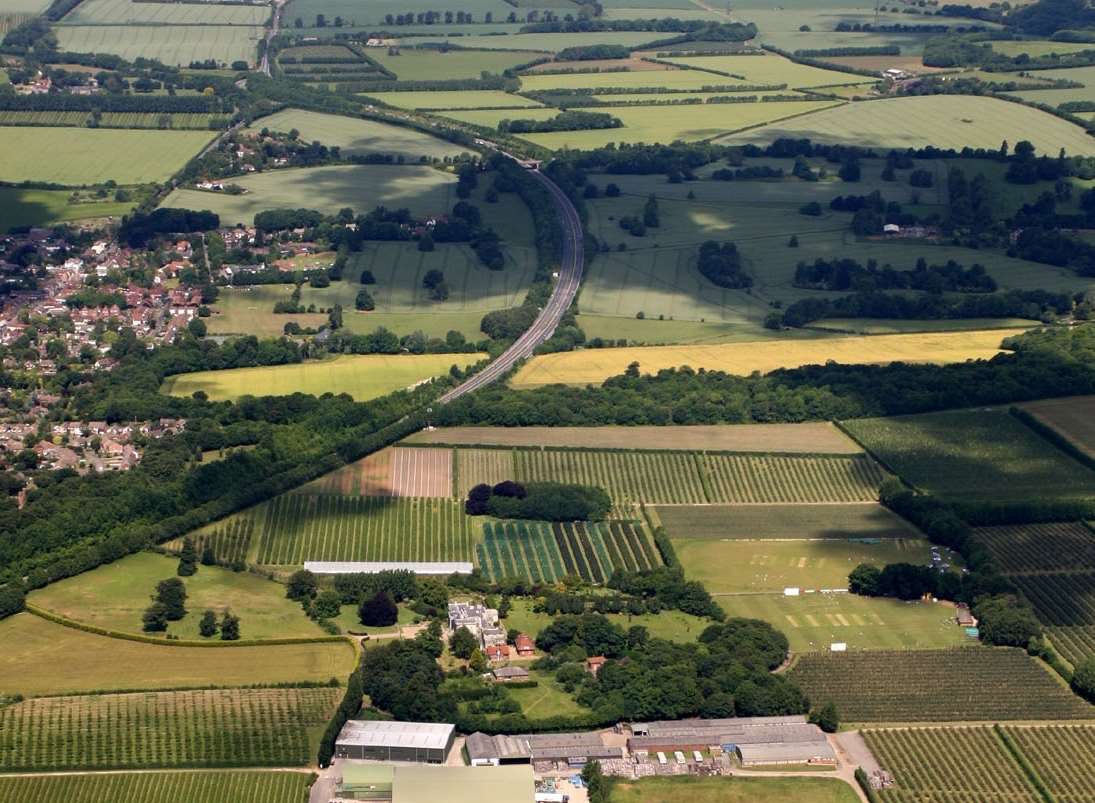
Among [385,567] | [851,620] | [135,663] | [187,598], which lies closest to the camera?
[135,663]

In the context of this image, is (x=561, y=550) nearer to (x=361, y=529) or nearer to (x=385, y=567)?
(x=385, y=567)

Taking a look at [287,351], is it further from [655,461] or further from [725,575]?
[725,575]

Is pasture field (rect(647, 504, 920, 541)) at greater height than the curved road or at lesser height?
lesser

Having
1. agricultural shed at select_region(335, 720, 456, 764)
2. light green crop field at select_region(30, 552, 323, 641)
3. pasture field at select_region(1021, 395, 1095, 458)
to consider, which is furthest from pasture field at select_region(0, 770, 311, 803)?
pasture field at select_region(1021, 395, 1095, 458)

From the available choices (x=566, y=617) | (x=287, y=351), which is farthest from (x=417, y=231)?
(x=566, y=617)

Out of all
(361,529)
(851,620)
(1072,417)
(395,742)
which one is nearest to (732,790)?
(395,742)

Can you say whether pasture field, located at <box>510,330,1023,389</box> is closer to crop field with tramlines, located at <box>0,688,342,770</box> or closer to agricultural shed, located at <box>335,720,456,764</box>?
crop field with tramlines, located at <box>0,688,342,770</box>
